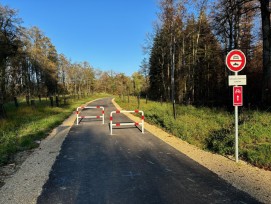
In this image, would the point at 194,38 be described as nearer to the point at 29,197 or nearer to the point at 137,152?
the point at 137,152

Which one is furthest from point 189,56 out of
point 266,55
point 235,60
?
point 235,60

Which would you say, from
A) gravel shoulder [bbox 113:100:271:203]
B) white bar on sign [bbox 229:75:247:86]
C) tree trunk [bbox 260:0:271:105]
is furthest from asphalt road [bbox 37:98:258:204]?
tree trunk [bbox 260:0:271:105]

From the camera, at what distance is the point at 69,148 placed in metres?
8.96

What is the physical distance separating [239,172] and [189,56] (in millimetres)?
25302

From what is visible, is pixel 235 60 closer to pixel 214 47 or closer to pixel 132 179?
pixel 132 179

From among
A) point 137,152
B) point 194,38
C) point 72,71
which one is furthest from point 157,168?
point 72,71

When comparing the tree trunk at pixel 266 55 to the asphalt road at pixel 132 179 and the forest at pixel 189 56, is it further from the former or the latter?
the asphalt road at pixel 132 179

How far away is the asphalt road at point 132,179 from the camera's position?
4.60 metres

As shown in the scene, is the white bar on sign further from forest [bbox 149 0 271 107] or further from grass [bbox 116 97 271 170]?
forest [bbox 149 0 271 107]

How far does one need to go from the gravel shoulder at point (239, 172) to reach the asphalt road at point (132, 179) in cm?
24

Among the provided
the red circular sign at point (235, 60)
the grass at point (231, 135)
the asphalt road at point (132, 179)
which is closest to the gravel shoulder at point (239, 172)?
the asphalt road at point (132, 179)

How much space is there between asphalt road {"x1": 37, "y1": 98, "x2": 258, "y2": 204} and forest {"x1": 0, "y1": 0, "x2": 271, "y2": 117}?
339 inches

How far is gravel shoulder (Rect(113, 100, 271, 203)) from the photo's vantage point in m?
4.97

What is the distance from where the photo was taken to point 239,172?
241 inches
